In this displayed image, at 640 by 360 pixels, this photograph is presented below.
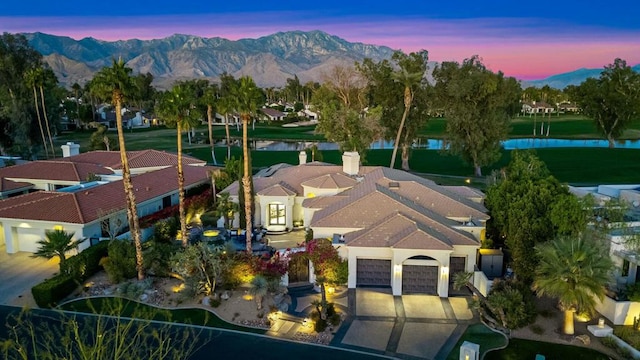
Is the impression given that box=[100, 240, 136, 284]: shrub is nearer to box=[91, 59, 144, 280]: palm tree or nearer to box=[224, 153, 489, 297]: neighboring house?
box=[91, 59, 144, 280]: palm tree

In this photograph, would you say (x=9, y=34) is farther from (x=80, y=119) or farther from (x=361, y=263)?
(x=361, y=263)

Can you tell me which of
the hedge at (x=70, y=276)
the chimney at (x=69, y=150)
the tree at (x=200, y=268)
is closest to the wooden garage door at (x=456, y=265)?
the tree at (x=200, y=268)

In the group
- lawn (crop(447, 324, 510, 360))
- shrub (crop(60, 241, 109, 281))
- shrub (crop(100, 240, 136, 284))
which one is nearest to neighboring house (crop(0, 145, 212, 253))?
shrub (crop(60, 241, 109, 281))

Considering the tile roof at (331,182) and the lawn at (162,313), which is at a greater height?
the tile roof at (331,182)

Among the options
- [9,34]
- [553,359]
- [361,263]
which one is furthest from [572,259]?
[9,34]

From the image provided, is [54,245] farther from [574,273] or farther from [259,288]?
[574,273]

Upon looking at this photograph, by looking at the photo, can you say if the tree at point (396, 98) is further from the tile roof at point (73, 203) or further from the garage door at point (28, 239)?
the garage door at point (28, 239)
